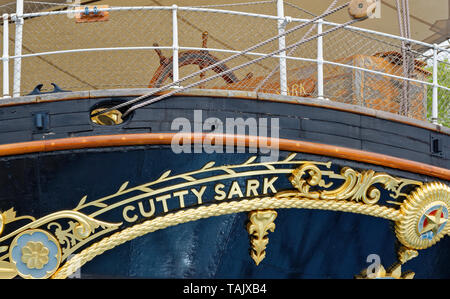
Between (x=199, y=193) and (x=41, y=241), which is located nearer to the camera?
(x=41, y=241)

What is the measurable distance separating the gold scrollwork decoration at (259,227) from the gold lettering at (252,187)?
15 centimetres

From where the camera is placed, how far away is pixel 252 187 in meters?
6.03

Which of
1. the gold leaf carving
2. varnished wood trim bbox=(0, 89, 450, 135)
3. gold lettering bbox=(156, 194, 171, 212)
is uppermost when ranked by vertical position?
varnished wood trim bbox=(0, 89, 450, 135)

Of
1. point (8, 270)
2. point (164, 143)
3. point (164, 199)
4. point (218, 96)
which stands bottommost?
point (8, 270)

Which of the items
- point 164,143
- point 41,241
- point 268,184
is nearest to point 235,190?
point 268,184

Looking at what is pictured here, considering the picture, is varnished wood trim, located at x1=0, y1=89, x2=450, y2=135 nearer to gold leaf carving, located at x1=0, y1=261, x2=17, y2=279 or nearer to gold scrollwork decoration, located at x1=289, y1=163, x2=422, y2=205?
gold scrollwork decoration, located at x1=289, y1=163, x2=422, y2=205

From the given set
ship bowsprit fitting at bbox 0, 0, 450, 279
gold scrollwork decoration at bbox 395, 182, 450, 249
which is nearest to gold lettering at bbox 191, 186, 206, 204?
ship bowsprit fitting at bbox 0, 0, 450, 279

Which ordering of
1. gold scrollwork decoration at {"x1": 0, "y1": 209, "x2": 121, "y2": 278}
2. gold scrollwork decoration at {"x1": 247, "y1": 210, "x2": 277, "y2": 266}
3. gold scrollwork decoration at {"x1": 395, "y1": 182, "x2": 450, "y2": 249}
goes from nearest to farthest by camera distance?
gold scrollwork decoration at {"x1": 0, "y1": 209, "x2": 121, "y2": 278}
gold scrollwork decoration at {"x1": 247, "y1": 210, "x2": 277, "y2": 266}
gold scrollwork decoration at {"x1": 395, "y1": 182, "x2": 450, "y2": 249}

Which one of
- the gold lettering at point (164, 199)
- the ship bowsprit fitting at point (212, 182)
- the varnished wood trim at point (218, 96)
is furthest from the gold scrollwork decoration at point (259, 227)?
the varnished wood trim at point (218, 96)

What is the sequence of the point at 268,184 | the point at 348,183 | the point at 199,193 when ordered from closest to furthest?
the point at 199,193 < the point at 268,184 < the point at 348,183

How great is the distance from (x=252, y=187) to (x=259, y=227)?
305 mm

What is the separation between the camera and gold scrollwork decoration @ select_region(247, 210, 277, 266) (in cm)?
605

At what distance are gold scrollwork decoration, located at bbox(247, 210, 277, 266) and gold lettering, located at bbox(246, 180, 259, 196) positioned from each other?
0.15m

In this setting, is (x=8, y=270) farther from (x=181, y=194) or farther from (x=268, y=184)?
(x=268, y=184)
